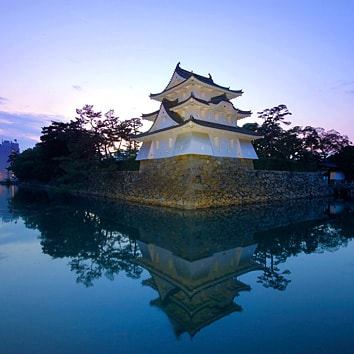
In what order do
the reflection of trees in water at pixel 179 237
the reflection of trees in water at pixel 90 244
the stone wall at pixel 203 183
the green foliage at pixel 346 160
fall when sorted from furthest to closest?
the green foliage at pixel 346 160 < the stone wall at pixel 203 183 < the reflection of trees in water at pixel 179 237 < the reflection of trees in water at pixel 90 244

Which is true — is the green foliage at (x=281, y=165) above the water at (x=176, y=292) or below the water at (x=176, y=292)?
above

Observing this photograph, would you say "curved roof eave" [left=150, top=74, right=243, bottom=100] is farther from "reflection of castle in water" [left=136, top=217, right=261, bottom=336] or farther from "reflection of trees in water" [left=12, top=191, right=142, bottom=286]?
"reflection of castle in water" [left=136, top=217, right=261, bottom=336]

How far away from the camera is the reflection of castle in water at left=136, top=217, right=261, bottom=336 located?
3088 mm

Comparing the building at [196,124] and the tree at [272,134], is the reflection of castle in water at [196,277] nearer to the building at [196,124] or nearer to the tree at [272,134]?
the building at [196,124]

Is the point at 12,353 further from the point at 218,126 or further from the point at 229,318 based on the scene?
the point at 218,126

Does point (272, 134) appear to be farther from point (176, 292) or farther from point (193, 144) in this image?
point (176, 292)

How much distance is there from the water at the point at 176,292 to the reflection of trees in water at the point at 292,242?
0.03 metres

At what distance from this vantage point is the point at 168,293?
145 inches

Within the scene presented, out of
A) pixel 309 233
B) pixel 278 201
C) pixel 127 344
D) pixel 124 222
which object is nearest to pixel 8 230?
pixel 124 222

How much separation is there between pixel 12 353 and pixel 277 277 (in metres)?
3.84

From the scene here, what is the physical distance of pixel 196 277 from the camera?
13.9 feet

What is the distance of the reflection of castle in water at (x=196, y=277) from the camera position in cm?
309

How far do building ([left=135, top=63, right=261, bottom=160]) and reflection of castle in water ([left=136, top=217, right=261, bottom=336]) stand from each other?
7585 mm

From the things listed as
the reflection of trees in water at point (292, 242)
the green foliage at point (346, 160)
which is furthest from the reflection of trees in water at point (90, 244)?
the green foliage at point (346, 160)
